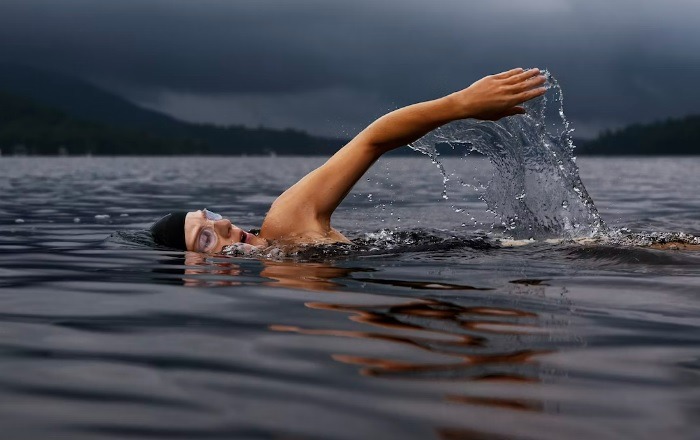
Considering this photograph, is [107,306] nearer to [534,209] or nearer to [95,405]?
[95,405]

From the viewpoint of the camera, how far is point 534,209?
9.39 m

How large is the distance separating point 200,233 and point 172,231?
0.27 meters

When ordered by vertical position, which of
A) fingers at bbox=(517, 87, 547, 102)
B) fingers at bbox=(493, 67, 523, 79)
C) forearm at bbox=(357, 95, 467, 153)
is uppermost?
fingers at bbox=(493, 67, 523, 79)

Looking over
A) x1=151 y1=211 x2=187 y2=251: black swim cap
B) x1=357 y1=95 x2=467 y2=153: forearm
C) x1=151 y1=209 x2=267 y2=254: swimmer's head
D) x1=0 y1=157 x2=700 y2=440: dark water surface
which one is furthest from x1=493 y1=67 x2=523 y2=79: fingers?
x1=151 y1=211 x2=187 y2=251: black swim cap

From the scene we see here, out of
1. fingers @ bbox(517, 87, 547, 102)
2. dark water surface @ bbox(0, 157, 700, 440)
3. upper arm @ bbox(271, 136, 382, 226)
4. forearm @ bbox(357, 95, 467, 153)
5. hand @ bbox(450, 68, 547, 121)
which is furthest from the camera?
upper arm @ bbox(271, 136, 382, 226)

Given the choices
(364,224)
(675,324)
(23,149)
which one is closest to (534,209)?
(364,224)

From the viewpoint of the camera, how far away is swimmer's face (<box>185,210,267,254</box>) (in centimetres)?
782

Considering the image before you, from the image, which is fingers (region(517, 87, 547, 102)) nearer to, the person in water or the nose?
the person in water

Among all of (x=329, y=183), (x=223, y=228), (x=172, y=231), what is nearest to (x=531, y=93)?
(x=329, y=183)

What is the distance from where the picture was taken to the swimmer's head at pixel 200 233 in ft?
Answer: 25.7

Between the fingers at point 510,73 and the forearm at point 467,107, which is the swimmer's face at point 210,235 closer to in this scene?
the forearm at point 467,107

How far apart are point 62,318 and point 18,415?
177 cm

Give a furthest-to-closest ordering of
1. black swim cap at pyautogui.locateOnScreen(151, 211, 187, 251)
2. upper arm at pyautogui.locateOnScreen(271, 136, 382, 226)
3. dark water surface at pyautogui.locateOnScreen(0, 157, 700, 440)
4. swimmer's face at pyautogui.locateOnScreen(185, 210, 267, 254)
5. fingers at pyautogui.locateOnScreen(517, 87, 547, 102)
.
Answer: black swim cap at pyautogui.locateOnScreen(151, 211, 187, 251) → swimmer's face at pyautogui.locateOnScreen(185, 210, 267, 254) → upper arm at pyautogui.locateOnScreen(271, 136, 382, 226) → fingers at pyautogui.locateOnScreen(517, 87, 547, 102) → dark water surface at pyautogui.locateOnScreen(0, 157, 700, 440)

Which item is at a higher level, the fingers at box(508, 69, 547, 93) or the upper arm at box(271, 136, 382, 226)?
the fingers at box(508, 69, 547, 93)
